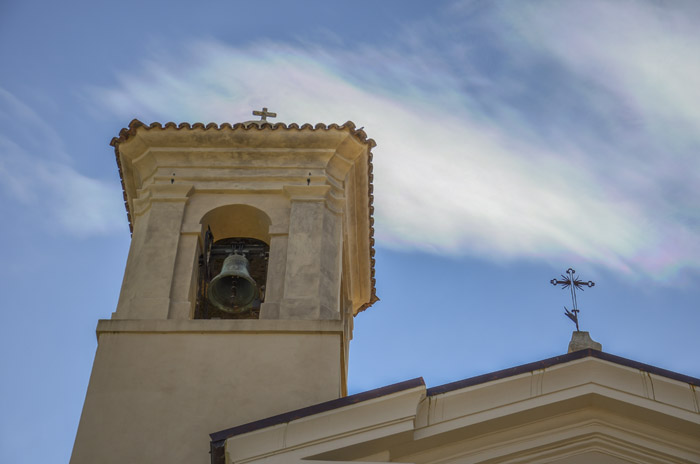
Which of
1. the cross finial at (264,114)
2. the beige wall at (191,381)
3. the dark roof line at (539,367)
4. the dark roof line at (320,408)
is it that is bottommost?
the dark roof line at (320,408)

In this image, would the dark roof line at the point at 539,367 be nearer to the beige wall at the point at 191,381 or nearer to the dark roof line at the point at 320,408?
the dark roof line at the point at 320,408

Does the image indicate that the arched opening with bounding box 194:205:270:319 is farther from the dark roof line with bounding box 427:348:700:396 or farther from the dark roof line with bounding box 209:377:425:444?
the dark roof line with bounding box 427:348:700:396

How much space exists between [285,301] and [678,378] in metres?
4.18

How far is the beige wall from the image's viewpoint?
10.6 meters

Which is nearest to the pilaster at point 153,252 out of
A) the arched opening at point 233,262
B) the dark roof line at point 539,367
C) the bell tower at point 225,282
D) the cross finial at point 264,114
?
the bell tower at point 225,282

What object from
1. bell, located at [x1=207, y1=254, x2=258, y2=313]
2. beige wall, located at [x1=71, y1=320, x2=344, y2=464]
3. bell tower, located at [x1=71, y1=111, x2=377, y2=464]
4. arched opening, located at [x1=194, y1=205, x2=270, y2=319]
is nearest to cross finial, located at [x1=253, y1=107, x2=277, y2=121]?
bell tower, located at [x1=71, y1=111, x2=377, y2=464]

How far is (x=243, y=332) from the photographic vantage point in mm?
11461

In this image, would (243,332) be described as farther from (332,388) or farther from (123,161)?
(123,161)

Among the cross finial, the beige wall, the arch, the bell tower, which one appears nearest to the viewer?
the beige wall

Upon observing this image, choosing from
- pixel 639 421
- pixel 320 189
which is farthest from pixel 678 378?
pixel 320 189

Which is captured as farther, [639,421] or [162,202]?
[162,202]

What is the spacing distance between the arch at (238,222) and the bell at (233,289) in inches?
27.6

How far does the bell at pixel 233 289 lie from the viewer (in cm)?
1241

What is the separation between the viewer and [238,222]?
13289 millimetres
